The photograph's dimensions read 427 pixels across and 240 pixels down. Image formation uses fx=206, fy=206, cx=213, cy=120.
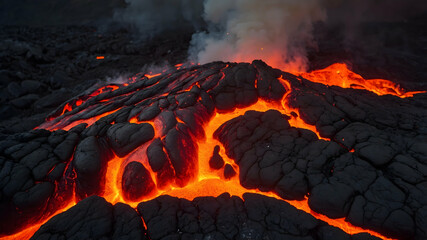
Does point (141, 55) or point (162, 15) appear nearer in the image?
point (141, 55)

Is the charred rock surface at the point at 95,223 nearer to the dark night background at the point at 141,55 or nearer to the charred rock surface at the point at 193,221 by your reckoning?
the charred rock surface at the point at 193,221

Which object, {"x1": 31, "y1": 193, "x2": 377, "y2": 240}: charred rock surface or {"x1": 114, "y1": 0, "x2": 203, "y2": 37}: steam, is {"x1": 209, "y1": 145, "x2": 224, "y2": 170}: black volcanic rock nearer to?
{"x1": 31, "y1": 193, "x2": 377, "y2": 240}: charred rock surface

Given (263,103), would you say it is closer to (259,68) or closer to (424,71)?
(259,68)

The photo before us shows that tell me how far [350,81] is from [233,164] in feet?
19.4

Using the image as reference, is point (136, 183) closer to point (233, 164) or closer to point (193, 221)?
point (193, 221)

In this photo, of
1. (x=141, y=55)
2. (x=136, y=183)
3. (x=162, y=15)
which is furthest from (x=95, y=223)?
(x=162, y=15)

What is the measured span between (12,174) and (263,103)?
18.7ft

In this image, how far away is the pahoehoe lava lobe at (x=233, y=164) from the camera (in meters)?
3.23

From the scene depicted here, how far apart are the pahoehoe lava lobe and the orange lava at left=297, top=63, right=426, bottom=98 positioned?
0.87m

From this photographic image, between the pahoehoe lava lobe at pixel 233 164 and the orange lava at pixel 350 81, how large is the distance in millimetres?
874

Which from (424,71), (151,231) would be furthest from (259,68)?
(424,71)

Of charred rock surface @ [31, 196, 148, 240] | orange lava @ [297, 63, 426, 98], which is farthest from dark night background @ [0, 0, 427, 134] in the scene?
charred rock surface @ [31, 196, 148, 240]

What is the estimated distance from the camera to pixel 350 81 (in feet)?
24.4

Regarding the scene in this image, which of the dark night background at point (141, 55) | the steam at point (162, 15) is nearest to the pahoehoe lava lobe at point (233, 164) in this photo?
the dark night background at point (141, 55)
